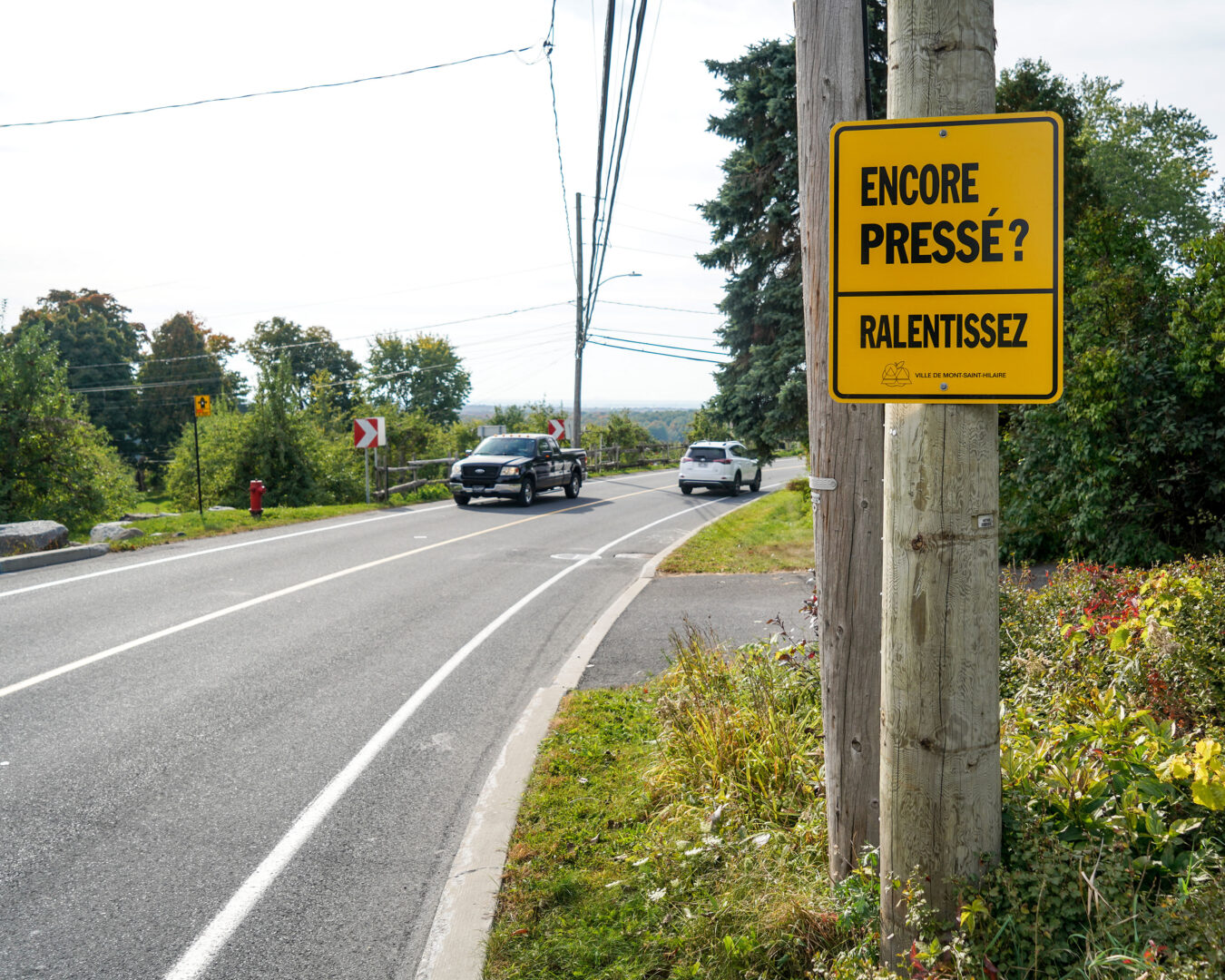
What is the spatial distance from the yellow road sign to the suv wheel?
19.3 meters

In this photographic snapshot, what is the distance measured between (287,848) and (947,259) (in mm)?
3780

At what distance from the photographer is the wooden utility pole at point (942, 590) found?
7.66ft

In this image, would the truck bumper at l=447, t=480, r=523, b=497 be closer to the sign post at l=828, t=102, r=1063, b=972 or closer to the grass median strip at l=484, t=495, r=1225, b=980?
the grass median strip at l=484, t=495, r=1225, b=980

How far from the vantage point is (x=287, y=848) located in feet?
13.4

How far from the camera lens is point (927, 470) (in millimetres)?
2354

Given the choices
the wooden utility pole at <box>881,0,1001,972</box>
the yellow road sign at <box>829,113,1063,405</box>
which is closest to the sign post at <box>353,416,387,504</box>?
the yellow road sign at <box>829,113,1063,405</box>

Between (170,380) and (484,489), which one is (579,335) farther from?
(170,380)

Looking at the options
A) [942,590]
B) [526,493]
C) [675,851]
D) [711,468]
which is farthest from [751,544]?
[711,468]

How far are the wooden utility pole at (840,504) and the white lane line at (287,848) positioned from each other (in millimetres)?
2368

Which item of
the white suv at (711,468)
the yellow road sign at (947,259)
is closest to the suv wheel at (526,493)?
the white suv at (711,468)

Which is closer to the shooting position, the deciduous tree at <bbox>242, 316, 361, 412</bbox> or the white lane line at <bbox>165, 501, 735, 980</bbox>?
the white lane line at <bbox>165, 501, 735, 980</bbox>

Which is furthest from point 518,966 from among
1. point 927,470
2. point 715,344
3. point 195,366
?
point 195,366

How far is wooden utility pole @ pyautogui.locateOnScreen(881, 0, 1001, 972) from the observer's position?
7.66ft

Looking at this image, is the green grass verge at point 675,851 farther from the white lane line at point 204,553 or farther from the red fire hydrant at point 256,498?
the red fire hydrant at point 256,498
